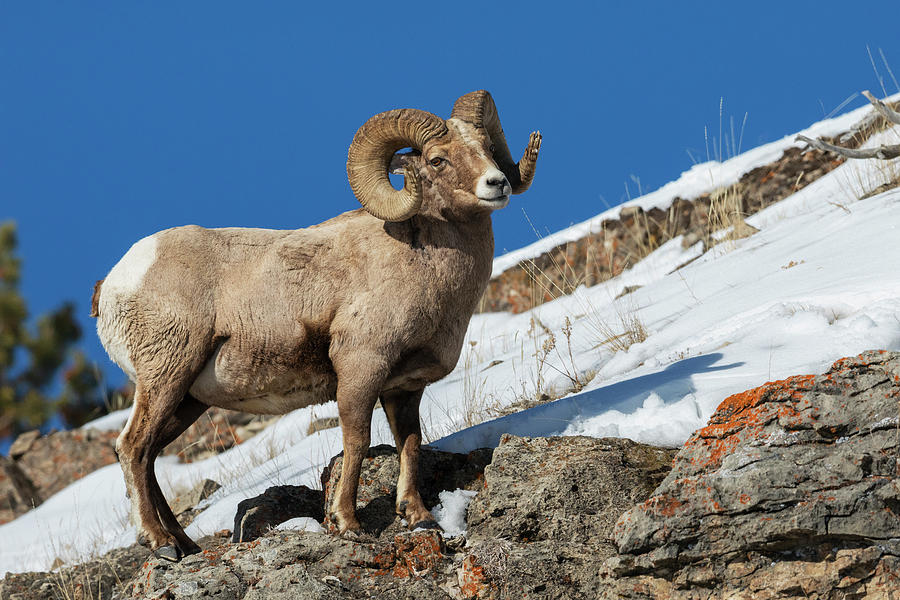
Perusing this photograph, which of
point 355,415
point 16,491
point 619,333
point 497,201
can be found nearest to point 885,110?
point 619,333

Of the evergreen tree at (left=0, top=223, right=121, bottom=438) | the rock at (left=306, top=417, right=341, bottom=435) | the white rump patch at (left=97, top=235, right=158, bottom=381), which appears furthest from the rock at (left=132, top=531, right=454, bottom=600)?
the evergreen tree at (left=0, top=223, right=121, bottom=438)

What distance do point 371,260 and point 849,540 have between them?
3.18 m

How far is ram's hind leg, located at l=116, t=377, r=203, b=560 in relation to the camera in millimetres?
5922

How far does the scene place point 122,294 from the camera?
20.2ft

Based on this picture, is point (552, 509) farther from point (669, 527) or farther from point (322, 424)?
point (322, 424)

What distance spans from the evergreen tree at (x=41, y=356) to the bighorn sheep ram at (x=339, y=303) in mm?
17063

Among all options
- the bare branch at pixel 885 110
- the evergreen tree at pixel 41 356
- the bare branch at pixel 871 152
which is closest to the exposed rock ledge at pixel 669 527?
the bare branch at pixel 885 110

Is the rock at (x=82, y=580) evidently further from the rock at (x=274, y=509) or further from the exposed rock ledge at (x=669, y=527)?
the exposed rock ledge at (x=669, y=527)

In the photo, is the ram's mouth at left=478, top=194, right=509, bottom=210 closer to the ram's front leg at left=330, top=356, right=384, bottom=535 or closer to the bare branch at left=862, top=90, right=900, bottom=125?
the ram's front leg at left=330, top=356, right=384, bottom=535

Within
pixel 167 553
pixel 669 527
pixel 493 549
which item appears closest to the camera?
pixel 669 527

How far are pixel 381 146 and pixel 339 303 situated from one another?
1.03 meters

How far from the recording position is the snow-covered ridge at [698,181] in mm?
15195

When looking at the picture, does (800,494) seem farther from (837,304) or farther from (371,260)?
(837,304)

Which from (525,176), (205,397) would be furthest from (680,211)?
(205,397)
